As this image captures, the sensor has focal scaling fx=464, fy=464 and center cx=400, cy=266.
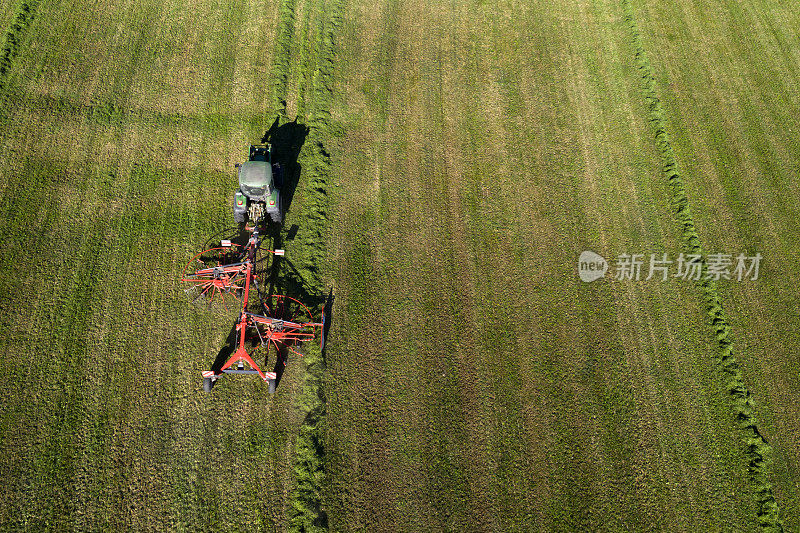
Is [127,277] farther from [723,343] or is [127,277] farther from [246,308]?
[723,343]

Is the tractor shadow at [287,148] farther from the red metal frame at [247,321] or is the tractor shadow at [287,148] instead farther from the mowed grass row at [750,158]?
the mowed grass row at [750,158]

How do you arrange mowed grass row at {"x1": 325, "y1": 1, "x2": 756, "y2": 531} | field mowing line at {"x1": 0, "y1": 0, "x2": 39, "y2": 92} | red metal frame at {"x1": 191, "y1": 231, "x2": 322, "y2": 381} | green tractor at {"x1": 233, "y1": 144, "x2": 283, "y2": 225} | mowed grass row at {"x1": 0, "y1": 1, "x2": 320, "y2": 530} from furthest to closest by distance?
field mowing line at {"x1": 0, "y1": 0, "x2": 39, "y2": 92}, green tractor at {"x1": 233, "y1": 144, "x2": 283, "y2": 225}, red metal frame at {"x1": 191, "y1": 231, "x2": 322, "y2": 381}, mowed grass row at {"x1": 325, "y1": 1, "x2": 756, "y2": 531}, mowed grass row at {"x1": 0, "y1": 1, "x2": 320, "y2": 530}

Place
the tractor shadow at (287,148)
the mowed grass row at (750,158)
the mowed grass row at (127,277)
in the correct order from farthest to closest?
the tractor shadow at (287,148), the mowed grass row at (750,158), the mowed grass row at (127,277)

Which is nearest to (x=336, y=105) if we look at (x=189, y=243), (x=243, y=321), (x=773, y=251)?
(x=189, y=243)

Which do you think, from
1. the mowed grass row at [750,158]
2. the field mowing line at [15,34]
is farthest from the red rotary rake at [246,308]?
the mowed grass row at [750,158]

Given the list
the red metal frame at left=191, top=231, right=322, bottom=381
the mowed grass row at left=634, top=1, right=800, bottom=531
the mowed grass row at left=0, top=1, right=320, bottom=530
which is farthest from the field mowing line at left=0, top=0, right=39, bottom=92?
the mowed grass row at left=634, top=1, right=800, bottom=531

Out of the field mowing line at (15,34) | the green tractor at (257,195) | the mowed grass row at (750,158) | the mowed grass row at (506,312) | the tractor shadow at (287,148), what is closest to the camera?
the mowed grass row at (506,312)

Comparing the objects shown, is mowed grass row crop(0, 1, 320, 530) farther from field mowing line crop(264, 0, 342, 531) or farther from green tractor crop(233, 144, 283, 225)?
green tractor crop(233, 144, 283, 225)

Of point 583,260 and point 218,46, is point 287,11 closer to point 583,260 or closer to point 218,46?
point 218,46
